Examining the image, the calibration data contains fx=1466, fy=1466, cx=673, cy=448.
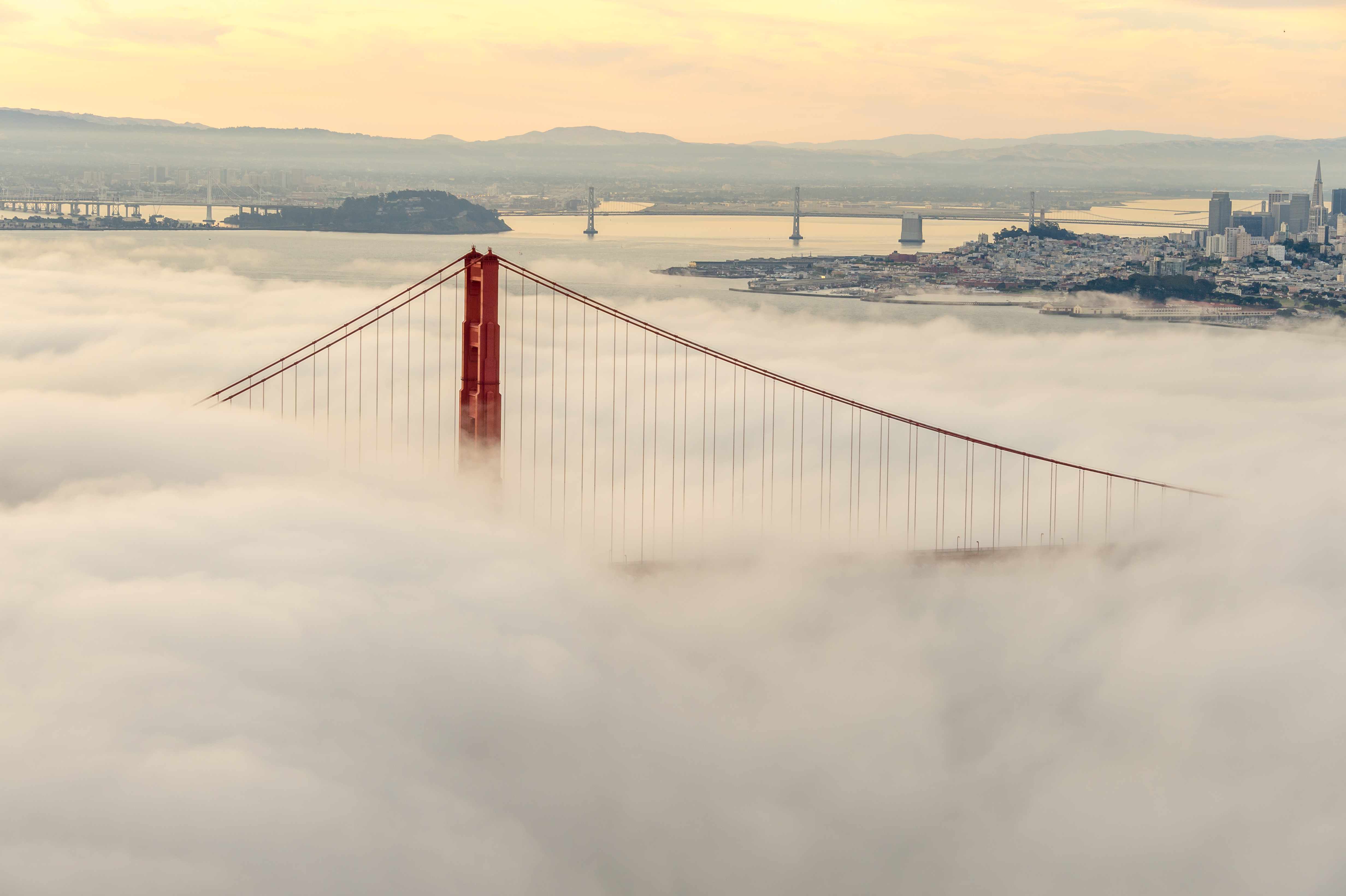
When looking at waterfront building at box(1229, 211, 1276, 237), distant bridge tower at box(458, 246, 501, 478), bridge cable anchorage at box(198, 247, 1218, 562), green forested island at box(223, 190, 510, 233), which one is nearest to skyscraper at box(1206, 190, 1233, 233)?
waterfront building at box(1229, 211, 1276, 237)

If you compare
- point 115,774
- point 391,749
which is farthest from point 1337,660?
point 115,774

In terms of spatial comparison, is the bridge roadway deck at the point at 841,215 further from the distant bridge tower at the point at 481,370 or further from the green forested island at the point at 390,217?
the distant bridge tower at the point at 481,370

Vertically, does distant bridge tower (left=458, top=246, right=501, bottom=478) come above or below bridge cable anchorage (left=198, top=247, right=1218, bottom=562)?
above

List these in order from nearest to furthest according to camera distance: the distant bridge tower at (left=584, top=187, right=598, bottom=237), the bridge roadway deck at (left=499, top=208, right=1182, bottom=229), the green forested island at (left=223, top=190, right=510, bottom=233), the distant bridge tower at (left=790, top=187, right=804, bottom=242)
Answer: the green forested island at (left=223, top=190, right=510, bottom=233), the bridge roadway deck at (left=499, top=208, right=1182, bottom=229), the distant bridge tower at (left=584, top=187, right=598, bottom=237), the distant bridge tower at (left=790, top=187, right=804, bottom=242)

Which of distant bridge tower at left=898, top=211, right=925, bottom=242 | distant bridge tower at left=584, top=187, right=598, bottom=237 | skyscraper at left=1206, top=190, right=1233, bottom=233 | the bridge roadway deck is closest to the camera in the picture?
the bridge roadway deck

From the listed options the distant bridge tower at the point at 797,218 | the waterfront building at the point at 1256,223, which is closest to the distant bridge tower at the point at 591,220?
the distant bridge tower at the point at 797,218

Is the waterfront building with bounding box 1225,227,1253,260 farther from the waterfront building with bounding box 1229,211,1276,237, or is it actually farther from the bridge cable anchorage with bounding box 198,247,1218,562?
the bridge cable anchorage with bounding box 198,247,1218,562

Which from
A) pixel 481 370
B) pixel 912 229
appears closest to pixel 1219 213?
pixel 912 229

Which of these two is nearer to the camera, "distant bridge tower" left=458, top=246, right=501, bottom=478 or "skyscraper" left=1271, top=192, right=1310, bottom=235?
"distant bridge tower" left=458, top=246, right=501, bottom=478
